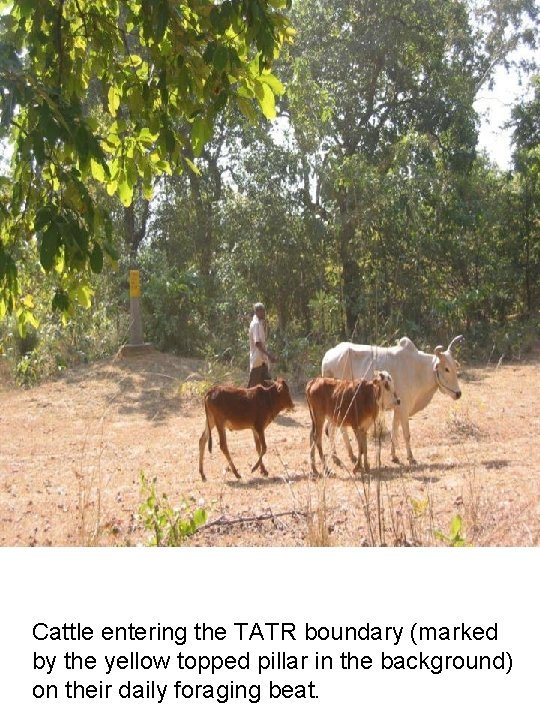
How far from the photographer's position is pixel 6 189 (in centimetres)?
487

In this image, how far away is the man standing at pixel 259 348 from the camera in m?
10.4

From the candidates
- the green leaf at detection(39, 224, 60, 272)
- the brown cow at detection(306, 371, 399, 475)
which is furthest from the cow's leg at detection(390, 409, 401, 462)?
the green leaf at detection(39, 224, 60, 272)

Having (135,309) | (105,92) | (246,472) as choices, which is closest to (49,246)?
(105,92)

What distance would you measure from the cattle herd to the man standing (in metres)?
1.06

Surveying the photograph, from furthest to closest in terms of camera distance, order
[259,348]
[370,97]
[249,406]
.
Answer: [370,97] → [259,348] → [249,406]

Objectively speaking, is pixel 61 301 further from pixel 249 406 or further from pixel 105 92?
pixel 249 406

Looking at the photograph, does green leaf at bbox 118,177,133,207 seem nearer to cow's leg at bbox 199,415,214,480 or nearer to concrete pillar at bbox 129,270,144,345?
cow's leg at bbox 199,415,214,480

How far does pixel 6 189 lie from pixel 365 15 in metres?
14.3

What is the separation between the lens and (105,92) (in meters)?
5.01

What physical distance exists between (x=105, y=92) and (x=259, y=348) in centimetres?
567

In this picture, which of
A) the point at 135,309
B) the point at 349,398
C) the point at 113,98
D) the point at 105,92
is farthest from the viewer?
the point at 135,309

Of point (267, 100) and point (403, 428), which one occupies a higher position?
point (267, 100)

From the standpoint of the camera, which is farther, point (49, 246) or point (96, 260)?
point (96, 260)

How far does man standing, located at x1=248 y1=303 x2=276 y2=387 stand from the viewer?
10.4m
